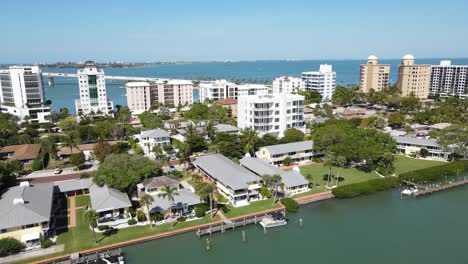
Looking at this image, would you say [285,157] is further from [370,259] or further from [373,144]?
[370,259]

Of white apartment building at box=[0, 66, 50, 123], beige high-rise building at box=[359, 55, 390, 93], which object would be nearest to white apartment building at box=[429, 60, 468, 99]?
beige high-rise building at box=[359, 55, 390, 93]

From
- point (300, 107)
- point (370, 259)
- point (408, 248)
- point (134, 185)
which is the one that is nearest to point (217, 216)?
point (134, 185)

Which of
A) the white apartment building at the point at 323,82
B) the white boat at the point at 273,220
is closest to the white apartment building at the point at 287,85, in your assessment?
the white apartment building at the point at 323,82

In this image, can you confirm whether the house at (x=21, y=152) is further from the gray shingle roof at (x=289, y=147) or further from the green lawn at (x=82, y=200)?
the gray shingle roof at (x=289, y=147)

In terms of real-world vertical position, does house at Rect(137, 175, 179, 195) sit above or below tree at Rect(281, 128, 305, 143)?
below

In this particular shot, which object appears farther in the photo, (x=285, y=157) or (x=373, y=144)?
(x=285, y=157)

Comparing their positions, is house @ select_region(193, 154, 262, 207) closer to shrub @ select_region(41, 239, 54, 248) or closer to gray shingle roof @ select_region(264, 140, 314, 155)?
gray shingle roof @ select_region(264, 140, 314, 155)
